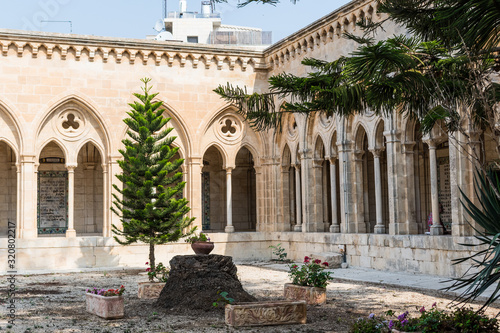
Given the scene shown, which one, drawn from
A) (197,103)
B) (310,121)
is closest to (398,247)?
(310,121)

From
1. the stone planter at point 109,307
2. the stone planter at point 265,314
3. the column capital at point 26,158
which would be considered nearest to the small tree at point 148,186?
the column capital at point 26,158

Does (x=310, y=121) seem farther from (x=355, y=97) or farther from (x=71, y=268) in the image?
(x=355, y=97)

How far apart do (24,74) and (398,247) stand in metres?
9.93

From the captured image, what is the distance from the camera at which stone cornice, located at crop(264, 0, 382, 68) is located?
15.2m

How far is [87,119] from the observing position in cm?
1767

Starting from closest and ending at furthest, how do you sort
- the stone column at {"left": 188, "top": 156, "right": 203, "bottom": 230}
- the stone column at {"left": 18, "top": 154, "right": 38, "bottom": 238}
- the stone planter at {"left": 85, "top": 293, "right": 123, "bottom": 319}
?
the stone planter at {"left": 85, "top": 293, "right": 123, "bottom": 319}
the stone column at {"left": 18, "top": 154, "right": 38, "bottom": 238}
the stone column at {"left": 188, "top": 156, "right": 203, "bottom": 230}

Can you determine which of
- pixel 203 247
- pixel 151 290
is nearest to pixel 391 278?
pixel 203 247

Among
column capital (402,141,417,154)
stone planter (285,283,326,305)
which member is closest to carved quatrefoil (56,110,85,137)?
column capital (402,141,417,154)

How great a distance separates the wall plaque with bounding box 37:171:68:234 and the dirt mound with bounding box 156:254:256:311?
11.2 m

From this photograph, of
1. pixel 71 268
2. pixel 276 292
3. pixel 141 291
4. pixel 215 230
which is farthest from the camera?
pixel 215 230

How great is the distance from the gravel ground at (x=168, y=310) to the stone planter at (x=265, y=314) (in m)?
0.10

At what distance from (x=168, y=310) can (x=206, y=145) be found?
998 centimetres

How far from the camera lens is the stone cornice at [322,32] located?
1518 centimetres

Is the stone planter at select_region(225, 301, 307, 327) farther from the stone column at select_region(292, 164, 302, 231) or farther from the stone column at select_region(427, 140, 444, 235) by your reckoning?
the stone column at select_region(292, 164, 302, 231)
